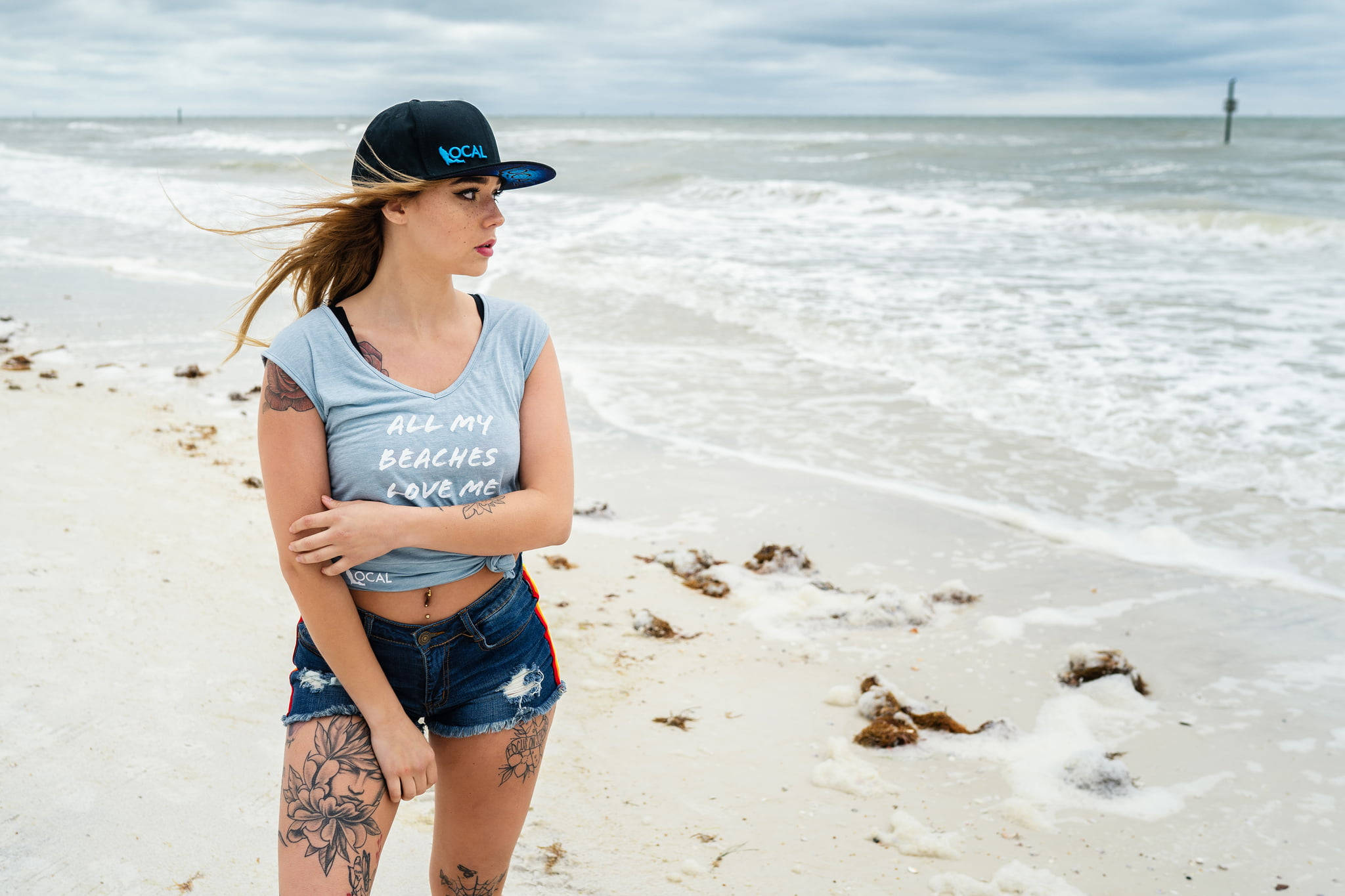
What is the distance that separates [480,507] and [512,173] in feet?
2.21

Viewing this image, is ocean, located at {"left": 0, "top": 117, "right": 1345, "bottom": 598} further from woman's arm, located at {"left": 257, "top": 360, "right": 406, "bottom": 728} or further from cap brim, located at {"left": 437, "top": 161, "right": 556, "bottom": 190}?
woman's arm, located at {"left": 257, "top": 360, "right": 406, "bottom": 728}

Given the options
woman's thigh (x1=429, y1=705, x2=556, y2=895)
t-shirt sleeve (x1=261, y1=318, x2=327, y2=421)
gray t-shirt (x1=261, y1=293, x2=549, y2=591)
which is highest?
t-shirt sleeve (x1=261, y1=318, x2=327, y2=421)

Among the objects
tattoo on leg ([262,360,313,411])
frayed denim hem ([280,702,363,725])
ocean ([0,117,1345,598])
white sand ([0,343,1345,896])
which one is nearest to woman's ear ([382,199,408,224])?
tattoo on leg ([262,360,313,411])

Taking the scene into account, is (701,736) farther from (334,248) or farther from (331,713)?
(334,248)

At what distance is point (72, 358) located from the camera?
26.9 ft

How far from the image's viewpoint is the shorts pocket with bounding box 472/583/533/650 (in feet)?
6.61

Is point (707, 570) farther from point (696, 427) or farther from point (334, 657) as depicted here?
point (334, 657)

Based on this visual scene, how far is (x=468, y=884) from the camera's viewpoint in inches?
86.8

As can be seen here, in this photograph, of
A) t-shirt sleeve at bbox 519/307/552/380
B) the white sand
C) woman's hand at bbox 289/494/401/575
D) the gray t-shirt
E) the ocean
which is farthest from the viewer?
the ocean

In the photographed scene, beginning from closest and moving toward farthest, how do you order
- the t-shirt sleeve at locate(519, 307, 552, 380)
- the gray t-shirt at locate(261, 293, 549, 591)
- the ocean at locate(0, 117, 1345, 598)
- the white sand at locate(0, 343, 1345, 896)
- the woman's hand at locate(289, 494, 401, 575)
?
the woman's hand at locate(289, 494, 401, 575) → the gray t-shirt at locate(261, 293, 549, 591) → the t-shirt sleeve at locate(519, 307, 552, 380) → the white sand at locate(0, 343, 1345, 896) → the ocean at locate(0, 117, 1345, 598)

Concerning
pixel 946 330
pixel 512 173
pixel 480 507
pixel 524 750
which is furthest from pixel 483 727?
pixel 946 330

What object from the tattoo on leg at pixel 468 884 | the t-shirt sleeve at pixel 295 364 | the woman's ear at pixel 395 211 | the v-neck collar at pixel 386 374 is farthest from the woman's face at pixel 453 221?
the tattoo on leg at pixel 468 884

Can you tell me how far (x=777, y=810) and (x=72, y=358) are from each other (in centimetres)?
738

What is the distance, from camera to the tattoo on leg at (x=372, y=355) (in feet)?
6.38
